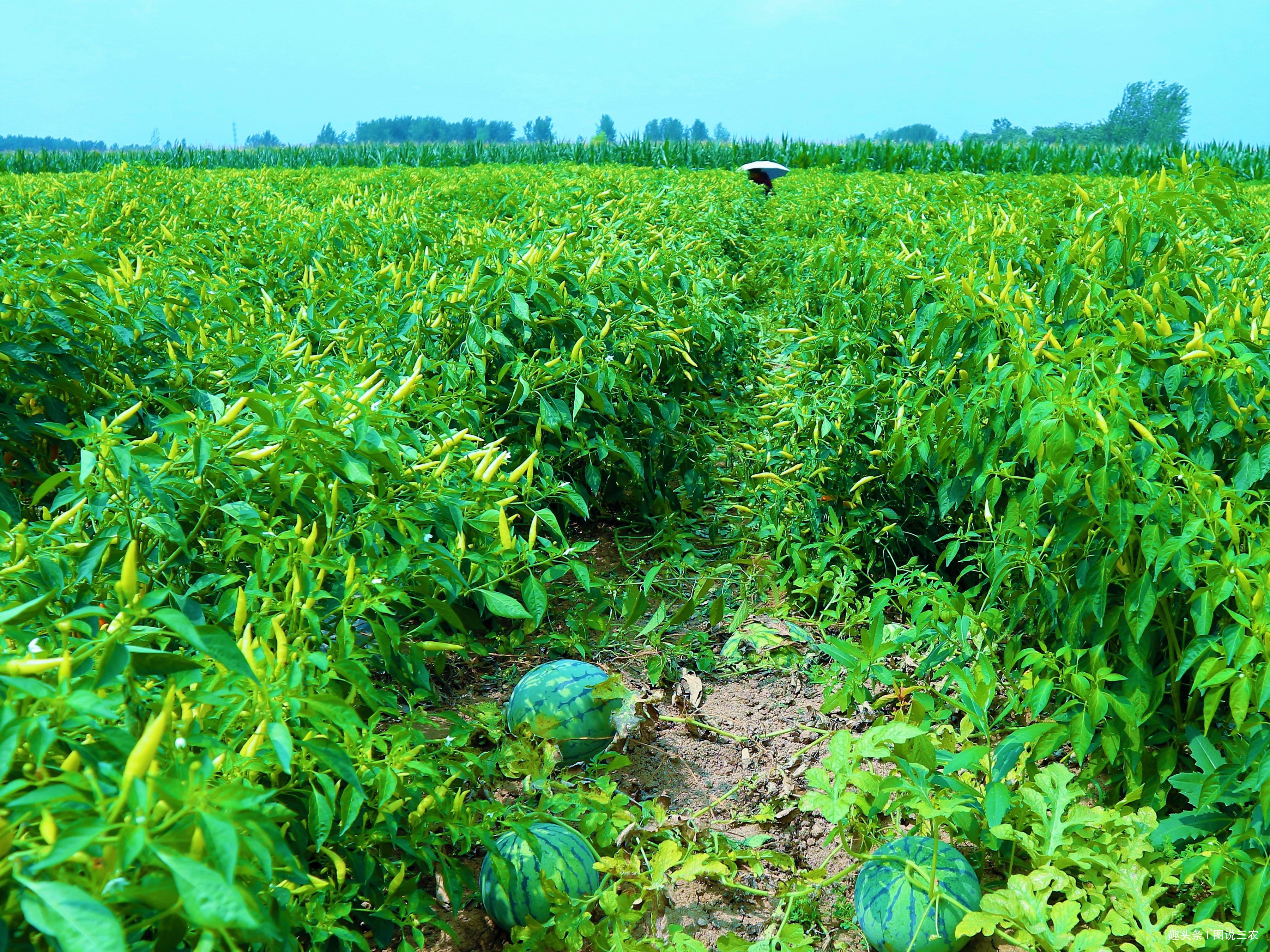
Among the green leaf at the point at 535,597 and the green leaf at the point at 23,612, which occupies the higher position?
the green leaf at the point at 23,612

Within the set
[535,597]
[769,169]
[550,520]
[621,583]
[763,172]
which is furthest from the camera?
[769,169]

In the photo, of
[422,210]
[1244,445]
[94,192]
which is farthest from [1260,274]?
[94,192]

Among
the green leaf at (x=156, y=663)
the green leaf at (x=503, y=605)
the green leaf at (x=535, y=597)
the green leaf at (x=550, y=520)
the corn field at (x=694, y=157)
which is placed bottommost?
the green leaf at (x=535, y=597)

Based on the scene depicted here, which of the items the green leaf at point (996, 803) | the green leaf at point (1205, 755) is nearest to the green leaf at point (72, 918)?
the green leaf at point (996, 803)

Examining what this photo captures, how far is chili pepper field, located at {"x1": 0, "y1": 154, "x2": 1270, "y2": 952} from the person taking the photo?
46.8 inches

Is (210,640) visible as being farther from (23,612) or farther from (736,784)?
(736,784)

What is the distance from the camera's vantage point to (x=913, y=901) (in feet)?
6.27

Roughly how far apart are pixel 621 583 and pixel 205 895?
290 centimetres

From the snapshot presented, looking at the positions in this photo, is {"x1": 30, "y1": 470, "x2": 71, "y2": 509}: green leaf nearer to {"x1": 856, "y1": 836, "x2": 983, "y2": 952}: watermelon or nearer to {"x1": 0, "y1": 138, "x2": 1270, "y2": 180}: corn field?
{"x1": 856, "y1": 836, "x2": 983, "y2": 952}: watermelon

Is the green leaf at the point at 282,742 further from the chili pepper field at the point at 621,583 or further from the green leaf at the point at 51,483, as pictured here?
the green leaf at the point at 51,483

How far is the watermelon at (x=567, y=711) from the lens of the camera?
252cm

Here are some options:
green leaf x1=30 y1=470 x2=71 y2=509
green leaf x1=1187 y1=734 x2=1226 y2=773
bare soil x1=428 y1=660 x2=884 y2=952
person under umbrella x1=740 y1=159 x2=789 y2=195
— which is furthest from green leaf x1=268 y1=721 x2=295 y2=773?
person under umbrella x1=740 y1=159 x2=789 y2=195

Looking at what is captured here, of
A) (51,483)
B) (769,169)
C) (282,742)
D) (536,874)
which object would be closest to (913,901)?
(536,874)

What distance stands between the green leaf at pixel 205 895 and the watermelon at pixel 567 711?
5.63 ft
